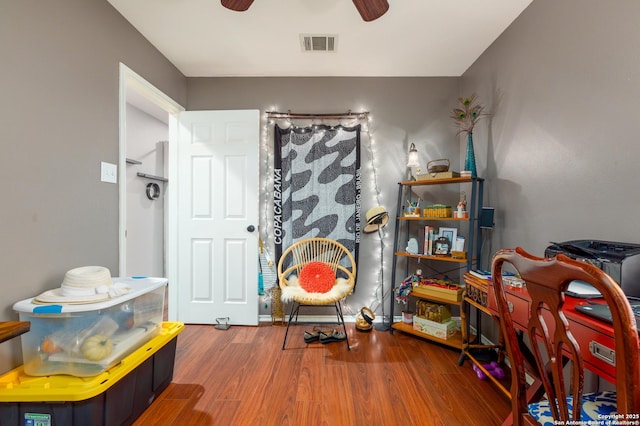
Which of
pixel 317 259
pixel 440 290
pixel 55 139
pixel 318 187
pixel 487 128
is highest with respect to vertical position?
pixel 487 128

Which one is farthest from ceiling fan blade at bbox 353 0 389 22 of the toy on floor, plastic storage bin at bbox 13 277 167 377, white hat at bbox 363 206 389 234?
the toy on floor

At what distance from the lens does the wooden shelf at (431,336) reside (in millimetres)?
2174

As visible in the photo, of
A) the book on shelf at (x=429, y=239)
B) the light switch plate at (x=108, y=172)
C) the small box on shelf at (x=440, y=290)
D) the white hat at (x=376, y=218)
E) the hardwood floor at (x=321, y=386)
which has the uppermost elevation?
the light switch plate at (x=108, y=172)

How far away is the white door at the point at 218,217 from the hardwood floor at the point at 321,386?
1.16 feet

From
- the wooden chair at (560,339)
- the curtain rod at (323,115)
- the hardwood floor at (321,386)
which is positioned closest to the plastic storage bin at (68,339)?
the hardwood floor at (321,386)

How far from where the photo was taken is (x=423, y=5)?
182cm

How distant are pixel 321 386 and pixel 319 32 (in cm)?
256

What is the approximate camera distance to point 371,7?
59.5 inches

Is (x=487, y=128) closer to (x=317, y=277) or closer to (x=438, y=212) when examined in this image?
(x=438, y=212)

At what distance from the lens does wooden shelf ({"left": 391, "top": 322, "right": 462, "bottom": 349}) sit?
2.17 metres

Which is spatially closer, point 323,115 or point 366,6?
point 366,6

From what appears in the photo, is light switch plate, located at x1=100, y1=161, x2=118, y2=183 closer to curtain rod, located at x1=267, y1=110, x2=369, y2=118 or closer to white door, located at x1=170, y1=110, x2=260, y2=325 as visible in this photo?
white door, located at x1=170, y1=110, x2=260, y2=325

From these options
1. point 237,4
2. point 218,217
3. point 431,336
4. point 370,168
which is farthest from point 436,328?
point 237,4

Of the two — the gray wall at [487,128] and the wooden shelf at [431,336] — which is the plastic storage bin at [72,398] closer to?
the gray wall at [487,128]
